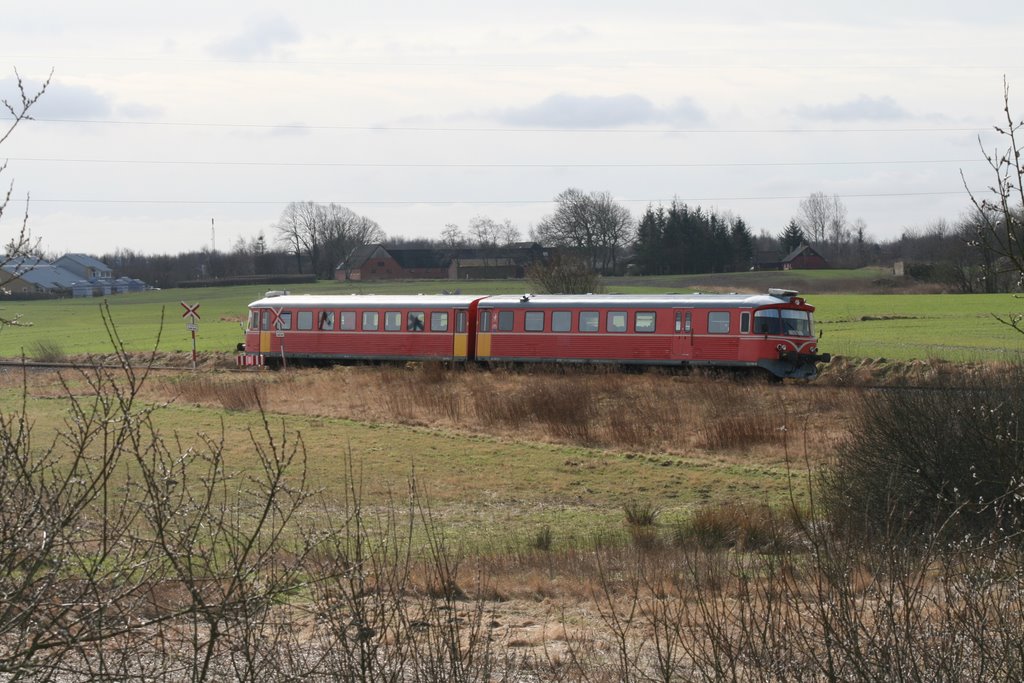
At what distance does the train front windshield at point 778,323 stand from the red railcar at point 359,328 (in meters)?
10.1

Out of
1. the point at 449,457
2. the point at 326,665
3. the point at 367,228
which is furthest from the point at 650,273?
the point at 326,665

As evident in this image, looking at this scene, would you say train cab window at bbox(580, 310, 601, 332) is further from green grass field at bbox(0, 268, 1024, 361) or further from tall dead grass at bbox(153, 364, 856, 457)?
green grass field at bbox(0, 268, 1024, 361)

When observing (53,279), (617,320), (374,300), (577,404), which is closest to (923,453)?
(577,404)

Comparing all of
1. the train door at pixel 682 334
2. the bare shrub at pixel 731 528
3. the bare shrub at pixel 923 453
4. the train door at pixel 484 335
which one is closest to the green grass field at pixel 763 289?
the train door at pixel 682 334

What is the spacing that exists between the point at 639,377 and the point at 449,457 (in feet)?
35.1

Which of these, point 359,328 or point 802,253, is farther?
point 802,253

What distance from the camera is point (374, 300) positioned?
141 ft

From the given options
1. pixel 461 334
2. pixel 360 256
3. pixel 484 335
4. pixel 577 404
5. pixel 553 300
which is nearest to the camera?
pixel 577 404

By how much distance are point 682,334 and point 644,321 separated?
1445 millimetres

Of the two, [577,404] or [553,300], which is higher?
[553,300]

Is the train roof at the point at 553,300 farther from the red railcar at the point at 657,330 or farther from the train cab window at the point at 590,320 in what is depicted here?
the train cab window at the point at 590,320

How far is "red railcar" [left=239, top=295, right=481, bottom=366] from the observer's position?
4062cm

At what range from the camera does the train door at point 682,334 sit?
35344 mm

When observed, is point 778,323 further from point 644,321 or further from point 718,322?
point 644,321
